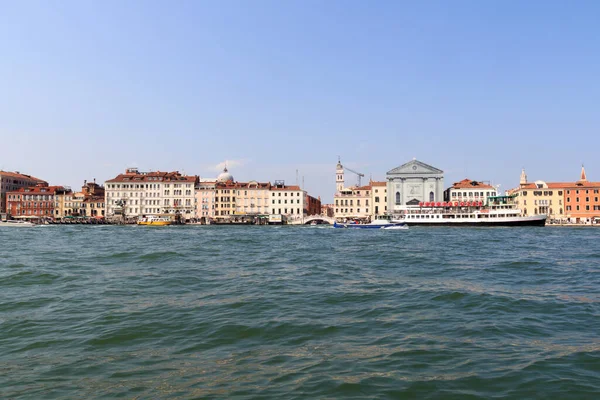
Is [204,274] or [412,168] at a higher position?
[412,168]

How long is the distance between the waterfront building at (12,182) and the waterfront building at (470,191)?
89765 millimetres

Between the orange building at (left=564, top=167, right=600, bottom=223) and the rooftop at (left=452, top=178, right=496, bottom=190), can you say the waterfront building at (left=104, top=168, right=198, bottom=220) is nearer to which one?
the rooftop at (left=452, top=178, right=496, bottom=190)

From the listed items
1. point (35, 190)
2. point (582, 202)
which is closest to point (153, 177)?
point (35, 190)

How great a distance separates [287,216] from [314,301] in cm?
8481

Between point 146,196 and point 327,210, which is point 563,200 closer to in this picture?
point 327,210

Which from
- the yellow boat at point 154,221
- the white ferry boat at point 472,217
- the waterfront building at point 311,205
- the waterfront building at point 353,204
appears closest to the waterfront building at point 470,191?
the white ferry boat at point 472,217

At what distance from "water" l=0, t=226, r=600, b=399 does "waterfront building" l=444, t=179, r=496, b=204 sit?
84.6 metres

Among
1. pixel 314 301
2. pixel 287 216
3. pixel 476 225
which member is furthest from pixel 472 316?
pixel 287 216

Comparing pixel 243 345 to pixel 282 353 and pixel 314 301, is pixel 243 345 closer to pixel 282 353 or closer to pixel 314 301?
pixel 282 353

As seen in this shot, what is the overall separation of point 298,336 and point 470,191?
94.6 m

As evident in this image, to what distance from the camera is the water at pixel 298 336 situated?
16.7 ft

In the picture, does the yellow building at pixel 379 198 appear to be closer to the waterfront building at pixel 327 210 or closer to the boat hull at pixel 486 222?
the boat hull at pixel 486 222

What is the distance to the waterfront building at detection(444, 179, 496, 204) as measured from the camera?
307 ft

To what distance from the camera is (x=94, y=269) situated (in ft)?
50.5
